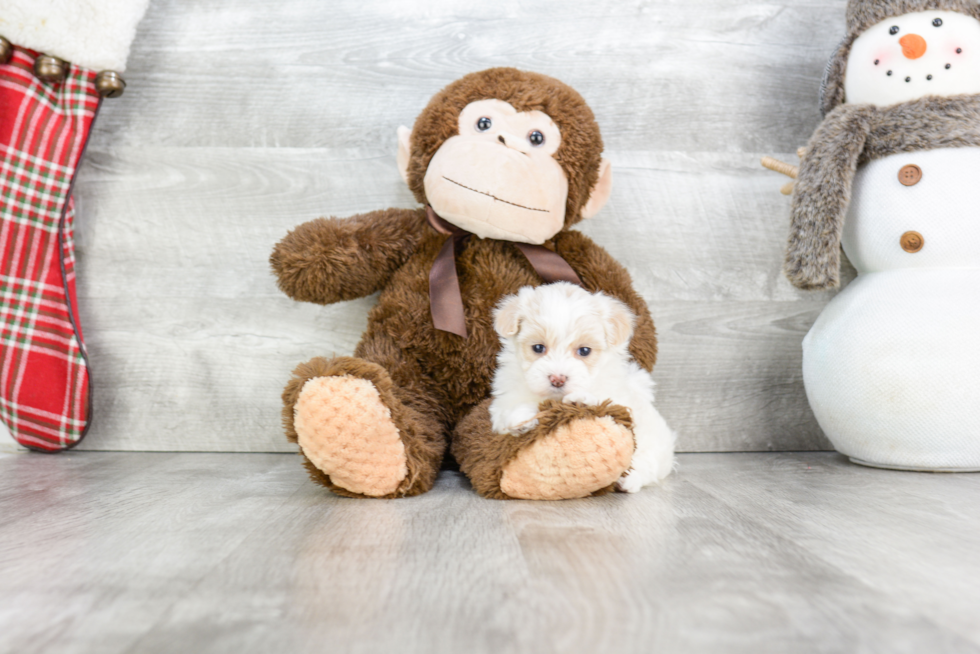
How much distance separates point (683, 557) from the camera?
617 millimetres

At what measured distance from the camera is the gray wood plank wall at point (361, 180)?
3.94ft

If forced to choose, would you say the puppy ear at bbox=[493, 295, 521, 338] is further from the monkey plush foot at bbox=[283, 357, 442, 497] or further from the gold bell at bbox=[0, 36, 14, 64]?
the gold bell at bbox=[0, 36, 14, 64]

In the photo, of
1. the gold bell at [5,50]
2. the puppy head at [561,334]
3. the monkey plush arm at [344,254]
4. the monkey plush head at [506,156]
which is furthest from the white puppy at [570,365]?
the gold bell at [5,50]


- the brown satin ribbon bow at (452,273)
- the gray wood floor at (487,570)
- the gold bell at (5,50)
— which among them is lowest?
the gray wood floor at (487,570)

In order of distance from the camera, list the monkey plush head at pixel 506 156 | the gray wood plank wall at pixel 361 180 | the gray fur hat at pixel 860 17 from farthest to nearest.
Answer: the gray wood plank wall at pixel 361 180 → the gray fur hat at pixel 860 17 → the monkey plush head at pixel 506 156

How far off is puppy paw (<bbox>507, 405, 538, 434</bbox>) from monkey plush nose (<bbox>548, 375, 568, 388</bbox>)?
0.04 m

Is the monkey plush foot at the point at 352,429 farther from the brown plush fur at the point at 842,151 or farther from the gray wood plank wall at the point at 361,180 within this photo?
the brown plush fur at the point at 842,151

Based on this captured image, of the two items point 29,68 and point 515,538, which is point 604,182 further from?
point 29,68

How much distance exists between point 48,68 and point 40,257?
12.1 inches

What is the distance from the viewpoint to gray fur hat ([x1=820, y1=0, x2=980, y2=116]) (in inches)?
40.3

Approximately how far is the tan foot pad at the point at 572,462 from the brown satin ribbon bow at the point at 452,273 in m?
0.24

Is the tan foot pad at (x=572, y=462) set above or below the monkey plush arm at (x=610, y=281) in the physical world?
below

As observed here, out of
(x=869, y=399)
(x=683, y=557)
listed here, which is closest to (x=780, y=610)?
(x=683, y=557)

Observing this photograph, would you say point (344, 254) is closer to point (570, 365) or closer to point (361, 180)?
point (361, 180)
